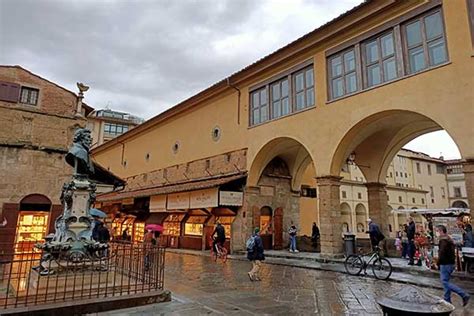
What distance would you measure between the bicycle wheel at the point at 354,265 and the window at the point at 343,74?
607 centimetres

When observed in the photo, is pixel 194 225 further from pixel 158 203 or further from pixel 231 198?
pixel 231 198

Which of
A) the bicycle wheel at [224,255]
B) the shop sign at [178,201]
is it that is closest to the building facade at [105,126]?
the shop sign at [178,201]

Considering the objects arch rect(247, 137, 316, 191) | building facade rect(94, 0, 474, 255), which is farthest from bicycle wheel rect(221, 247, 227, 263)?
arch rect(247, 137, 316, 191)

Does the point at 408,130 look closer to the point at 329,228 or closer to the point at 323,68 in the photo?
the point at 323,68

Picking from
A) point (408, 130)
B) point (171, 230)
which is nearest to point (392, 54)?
point (408, 130)

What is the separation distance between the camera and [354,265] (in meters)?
10.3

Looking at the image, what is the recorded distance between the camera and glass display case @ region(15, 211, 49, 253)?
521 inches

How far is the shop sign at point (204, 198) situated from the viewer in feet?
53.3

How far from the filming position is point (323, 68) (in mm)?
13492

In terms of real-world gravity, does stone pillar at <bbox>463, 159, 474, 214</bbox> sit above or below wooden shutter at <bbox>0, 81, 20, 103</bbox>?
below

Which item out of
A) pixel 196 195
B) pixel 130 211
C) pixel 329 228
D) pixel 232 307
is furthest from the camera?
pixel 130 211

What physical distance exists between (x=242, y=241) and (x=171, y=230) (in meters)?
6.68

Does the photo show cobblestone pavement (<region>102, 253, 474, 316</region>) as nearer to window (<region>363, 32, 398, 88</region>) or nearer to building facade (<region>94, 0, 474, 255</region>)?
building facade (<region>94, 0, 474, 255</region>)

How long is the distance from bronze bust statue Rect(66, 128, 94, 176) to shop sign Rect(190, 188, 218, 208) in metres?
8.71
